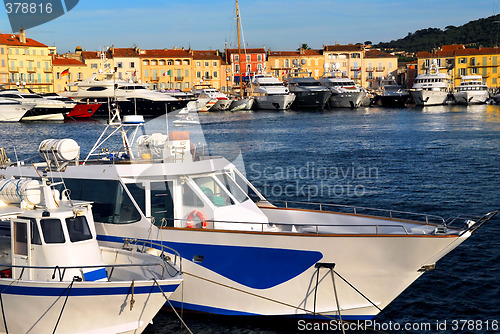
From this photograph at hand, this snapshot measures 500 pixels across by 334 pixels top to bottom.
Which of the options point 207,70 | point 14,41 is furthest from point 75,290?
point 207,70

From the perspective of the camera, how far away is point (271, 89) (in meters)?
95.9

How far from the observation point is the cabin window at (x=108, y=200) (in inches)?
547

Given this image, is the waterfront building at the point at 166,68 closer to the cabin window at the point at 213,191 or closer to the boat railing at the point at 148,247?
the cabin window at the point at 213,191

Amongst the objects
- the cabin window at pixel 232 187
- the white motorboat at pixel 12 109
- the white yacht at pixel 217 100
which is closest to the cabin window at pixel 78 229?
the cabin window at pixel 232 187

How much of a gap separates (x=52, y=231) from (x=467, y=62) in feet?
395

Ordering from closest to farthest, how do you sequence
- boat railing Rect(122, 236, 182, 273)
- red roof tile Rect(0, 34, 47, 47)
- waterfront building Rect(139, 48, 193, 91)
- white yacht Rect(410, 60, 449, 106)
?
1. boat railing Rect(122, 236, 182, 273)
2. red roof tile Rect(0, 34, 47, 47)
3. white yacht Rect(410, 60, 449, 106)
4. waterfront building Rect(139, 48, 193, 91)

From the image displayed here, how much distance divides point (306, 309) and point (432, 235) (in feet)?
9.51

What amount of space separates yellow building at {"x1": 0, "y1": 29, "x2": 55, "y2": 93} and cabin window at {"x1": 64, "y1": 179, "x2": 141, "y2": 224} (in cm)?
8793

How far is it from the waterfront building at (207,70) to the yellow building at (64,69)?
20.4 meters

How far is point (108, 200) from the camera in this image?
555 inches

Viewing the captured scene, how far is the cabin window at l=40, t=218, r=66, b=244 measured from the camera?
38.8 feet

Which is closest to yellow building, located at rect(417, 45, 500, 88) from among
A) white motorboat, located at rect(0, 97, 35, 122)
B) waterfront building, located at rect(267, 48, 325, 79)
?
waterfront building, located at rect(267, 48, 325, 79)

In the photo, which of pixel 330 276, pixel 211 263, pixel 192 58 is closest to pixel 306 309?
pixel 330 276

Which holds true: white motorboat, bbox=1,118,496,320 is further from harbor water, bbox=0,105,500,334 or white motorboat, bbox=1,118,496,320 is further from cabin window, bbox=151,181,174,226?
harbor water, bbox=0,105,500,334
